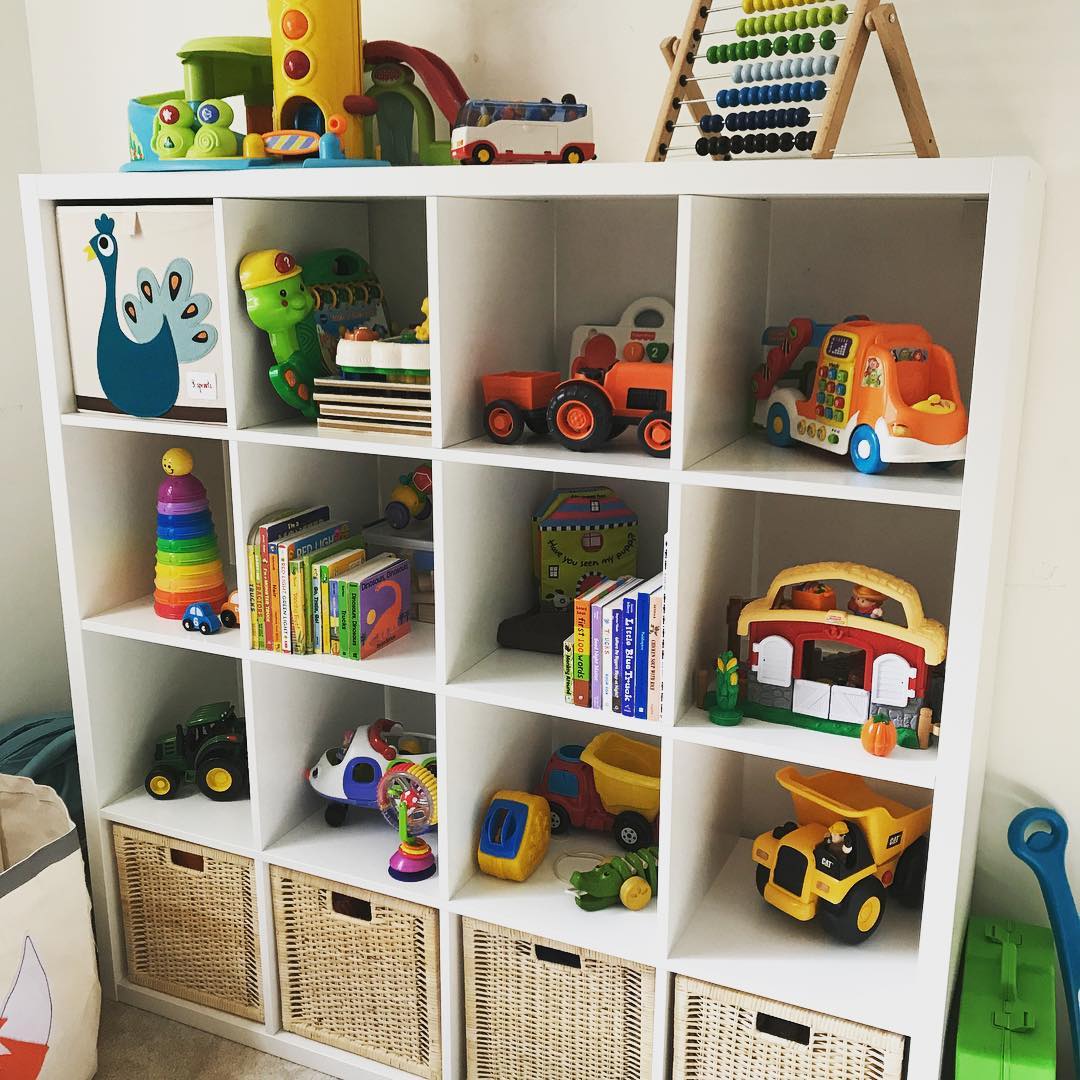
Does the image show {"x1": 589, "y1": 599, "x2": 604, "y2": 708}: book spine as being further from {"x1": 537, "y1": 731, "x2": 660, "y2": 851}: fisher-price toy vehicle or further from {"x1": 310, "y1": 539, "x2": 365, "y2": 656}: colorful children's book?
{"x1": 310, "y1": 539, "x2": 365, "y2": 656}: colorful children's book

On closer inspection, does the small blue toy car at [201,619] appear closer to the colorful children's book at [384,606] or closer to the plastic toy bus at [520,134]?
the colorful children's book at [384,606]

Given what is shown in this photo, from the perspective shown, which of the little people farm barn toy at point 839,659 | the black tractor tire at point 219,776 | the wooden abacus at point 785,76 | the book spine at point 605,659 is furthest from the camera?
the black tractor tire at point 219,776

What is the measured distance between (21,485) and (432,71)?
3.90 ft

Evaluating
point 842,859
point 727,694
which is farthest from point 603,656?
point 842,859

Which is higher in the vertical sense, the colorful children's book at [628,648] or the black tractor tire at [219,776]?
the colorful children's book at [628,648]

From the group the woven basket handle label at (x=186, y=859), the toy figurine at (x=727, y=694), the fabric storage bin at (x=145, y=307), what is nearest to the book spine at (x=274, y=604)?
the fabric storage bin at (x=145, y=307)

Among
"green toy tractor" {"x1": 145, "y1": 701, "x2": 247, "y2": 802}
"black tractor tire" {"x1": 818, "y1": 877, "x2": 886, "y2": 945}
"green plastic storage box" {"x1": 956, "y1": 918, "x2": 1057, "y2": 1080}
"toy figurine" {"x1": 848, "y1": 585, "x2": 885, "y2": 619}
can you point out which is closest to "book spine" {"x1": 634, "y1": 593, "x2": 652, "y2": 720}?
"toy figurine" {"x1": 848, "y1": 585, "x2": 885, "y2": 619}

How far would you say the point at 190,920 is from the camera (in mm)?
2012

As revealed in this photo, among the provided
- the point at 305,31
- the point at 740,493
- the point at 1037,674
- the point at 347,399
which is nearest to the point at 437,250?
the point at 347,399

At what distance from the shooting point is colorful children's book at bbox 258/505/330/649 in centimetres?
177

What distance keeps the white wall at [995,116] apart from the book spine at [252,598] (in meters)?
0.82

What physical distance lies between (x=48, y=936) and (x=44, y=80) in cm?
155

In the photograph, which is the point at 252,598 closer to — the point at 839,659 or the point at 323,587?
the point at 323,587

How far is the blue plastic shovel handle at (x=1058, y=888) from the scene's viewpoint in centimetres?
163
